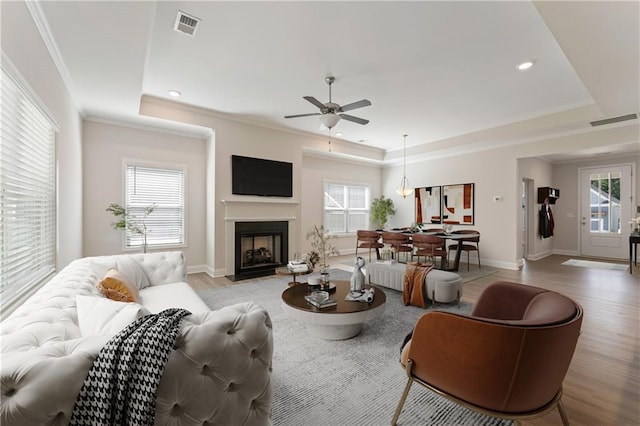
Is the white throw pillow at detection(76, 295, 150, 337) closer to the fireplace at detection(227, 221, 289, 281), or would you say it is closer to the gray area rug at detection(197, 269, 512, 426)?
the gray area rug at detection(197, 269, 512, 426)

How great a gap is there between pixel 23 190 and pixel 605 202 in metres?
10.7

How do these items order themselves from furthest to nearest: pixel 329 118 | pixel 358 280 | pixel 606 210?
pixel 606 210
pixel 329 118
pixel 358 280

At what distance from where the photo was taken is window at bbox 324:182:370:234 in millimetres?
7859

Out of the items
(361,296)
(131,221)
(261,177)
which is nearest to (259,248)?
(261,177)

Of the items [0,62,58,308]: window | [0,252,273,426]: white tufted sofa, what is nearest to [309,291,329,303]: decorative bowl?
[0,252,273,426]: white tufted sofa

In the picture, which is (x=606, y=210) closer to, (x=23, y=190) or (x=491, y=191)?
(x=491, y=191)

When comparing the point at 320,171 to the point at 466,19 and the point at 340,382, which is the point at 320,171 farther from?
the point at 340,382

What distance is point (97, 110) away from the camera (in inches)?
171

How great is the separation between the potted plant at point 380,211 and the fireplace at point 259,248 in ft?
10.9

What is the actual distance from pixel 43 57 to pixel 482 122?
6.53 metres

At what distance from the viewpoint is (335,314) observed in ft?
8.23

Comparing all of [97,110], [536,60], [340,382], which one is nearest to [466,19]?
[536,60]

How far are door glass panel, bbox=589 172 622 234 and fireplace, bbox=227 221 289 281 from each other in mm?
7906

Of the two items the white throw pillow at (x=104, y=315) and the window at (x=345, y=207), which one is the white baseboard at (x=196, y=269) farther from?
the white throw pillow at (x=104, y=315)
